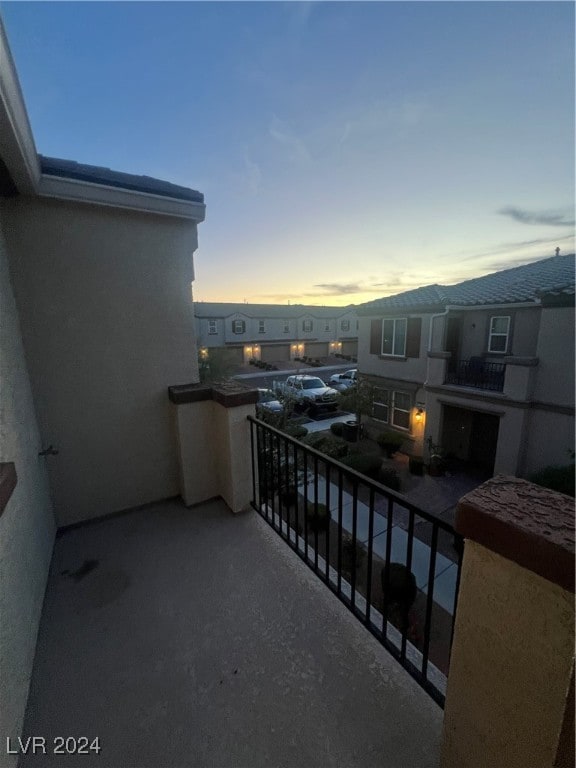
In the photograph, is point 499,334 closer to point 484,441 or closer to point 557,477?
point 484,441

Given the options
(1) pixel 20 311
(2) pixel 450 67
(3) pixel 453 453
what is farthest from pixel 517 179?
(3) pixel 453 453

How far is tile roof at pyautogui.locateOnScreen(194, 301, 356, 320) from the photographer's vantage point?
2725 centimetres

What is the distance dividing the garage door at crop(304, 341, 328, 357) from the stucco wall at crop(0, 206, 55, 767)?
99.7ft

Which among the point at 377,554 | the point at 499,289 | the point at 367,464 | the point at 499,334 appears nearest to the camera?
the point at 377,554

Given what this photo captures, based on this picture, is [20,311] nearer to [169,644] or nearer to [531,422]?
[169,644]

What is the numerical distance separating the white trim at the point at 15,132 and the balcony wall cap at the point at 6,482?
1.57 metres

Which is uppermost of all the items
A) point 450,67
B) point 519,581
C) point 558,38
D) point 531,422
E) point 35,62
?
point 450,67

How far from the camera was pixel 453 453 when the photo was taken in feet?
31.7

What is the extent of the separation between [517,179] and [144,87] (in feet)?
15.7

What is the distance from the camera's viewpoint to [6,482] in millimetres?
1275

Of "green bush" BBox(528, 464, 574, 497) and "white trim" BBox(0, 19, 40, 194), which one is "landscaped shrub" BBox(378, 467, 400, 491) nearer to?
"green bush" BBox(528, 464, 574, 497)

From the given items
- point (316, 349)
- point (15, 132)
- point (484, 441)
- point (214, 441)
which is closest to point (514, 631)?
point (214, 441)

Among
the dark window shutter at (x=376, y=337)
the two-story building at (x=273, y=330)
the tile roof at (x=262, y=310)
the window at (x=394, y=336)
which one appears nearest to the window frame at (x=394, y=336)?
the window at (x=394, y=336)

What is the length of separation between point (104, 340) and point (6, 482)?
1.70m
